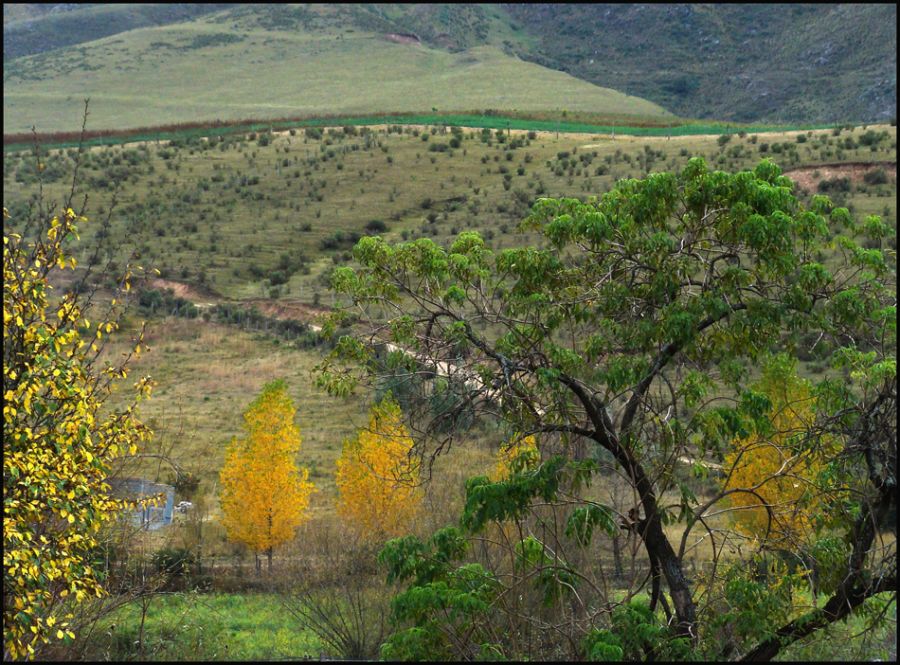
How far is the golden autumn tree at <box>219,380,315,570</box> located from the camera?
26312 mm

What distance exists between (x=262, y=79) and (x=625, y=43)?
51565 millimetres

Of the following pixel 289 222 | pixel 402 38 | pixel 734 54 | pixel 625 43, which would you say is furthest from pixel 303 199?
pixel 625 43

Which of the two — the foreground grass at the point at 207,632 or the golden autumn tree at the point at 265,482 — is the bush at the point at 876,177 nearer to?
the golden autumn tree at the point at 265,482

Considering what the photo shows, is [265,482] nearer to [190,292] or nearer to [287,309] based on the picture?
[287,309]

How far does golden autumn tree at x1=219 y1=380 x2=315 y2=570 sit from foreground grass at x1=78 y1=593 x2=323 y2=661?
6.28 feet

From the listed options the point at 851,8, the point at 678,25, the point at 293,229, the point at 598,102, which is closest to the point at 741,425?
the point at 293,229

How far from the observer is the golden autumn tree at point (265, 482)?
26.3 metres

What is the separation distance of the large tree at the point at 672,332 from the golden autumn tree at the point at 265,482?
53.7ft

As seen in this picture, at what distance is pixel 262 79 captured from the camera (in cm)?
12925

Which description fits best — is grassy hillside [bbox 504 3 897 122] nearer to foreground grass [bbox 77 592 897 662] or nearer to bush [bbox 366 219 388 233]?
bush [bbox 366 219 388 233]

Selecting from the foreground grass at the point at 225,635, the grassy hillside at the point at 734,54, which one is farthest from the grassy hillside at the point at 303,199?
the grassy hillside at the point at 734,54

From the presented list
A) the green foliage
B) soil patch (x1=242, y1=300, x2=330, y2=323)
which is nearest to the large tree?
the green foliage

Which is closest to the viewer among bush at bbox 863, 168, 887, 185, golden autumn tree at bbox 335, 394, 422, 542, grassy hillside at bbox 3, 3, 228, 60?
golden autumn tree at bbox 335, 394, 422, 542

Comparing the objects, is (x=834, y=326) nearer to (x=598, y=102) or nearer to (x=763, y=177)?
(x=763, y=177)
